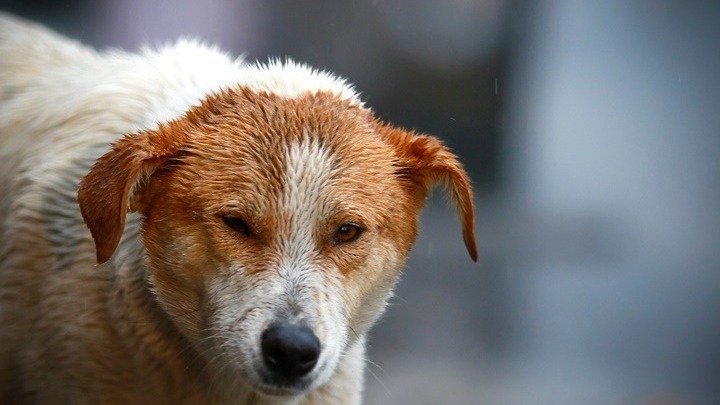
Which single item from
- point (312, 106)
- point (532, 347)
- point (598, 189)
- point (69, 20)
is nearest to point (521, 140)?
point (598, 189)

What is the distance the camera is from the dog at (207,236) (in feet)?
11.6

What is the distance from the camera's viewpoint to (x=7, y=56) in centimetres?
487

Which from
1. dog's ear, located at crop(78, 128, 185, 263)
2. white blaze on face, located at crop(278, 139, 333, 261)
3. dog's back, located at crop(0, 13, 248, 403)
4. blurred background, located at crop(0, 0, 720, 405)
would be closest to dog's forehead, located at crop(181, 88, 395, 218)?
white blaze on face, located at crop(278, 139, 333, 261)

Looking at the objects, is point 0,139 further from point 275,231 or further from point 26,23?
point 275,231

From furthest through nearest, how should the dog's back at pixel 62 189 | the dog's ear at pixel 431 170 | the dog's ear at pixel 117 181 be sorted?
the dog's ear at pixel 431 170 → the dog's back at pixel 62 189 → the dog's ear at pixel 117 181

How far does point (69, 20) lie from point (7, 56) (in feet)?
14.7

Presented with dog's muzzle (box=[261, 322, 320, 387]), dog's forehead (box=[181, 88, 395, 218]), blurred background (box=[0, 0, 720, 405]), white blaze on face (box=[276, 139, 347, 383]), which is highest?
blurred background (box=[0, 0, 720, 405])

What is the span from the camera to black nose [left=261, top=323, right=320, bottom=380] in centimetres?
338

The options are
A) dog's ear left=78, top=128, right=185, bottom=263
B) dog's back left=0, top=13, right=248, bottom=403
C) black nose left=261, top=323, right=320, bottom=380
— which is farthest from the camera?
dog's back left=0, top=13, right=248, bottom=403

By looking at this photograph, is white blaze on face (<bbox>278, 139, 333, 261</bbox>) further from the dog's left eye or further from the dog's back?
the dog's back

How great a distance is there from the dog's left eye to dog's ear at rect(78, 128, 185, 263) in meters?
0.60

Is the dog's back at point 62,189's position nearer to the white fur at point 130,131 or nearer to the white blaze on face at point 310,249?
the white fur at point 130,131

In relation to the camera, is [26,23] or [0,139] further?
[26,23]

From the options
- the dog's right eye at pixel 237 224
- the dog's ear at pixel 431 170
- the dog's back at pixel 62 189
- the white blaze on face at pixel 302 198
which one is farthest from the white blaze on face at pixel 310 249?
the dog's back at pixel 62 189
